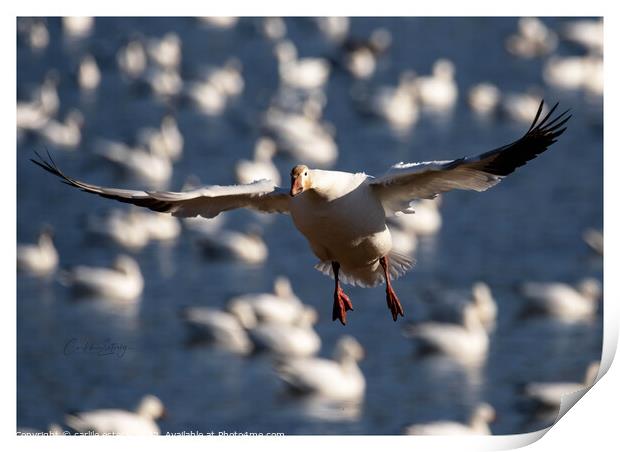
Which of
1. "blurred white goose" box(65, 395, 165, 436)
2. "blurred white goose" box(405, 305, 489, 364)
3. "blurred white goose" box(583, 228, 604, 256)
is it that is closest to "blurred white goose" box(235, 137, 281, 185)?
"blurred white goose" box(405, 305, 489, 364)

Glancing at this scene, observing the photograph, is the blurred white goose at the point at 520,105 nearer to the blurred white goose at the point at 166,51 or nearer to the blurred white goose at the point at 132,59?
the blurred white goose at the point at 166,51

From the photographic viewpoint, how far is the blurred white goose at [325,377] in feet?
25.1

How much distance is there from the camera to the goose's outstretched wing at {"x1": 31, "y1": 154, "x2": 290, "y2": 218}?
5.85 meters

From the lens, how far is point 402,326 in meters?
8.23

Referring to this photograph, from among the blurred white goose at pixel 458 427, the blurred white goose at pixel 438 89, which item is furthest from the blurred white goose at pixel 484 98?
the blurred white goose at pixel 458 427

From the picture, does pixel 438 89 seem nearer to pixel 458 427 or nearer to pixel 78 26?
pixel 78 26

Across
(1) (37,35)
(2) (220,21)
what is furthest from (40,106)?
(2) (220,21)

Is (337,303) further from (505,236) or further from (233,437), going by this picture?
(505,236)

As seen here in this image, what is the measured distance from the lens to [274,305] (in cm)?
850

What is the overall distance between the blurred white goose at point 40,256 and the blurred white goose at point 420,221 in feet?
6.27

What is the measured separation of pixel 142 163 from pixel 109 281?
93 centimetres

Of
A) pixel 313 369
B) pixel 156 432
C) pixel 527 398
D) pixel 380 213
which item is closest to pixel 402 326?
pixel 313 369

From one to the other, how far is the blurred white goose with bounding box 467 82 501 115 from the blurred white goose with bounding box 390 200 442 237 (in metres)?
0.57
